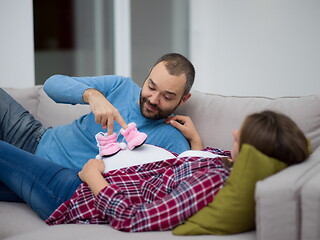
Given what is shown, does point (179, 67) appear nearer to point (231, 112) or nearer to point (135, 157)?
point (231, 112)

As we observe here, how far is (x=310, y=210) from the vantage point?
1.21 m

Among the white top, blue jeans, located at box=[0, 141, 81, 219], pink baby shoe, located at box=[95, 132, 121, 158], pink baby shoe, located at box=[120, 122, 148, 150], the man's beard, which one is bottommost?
blue jeans, located at box=[0, 141, 81, 219]

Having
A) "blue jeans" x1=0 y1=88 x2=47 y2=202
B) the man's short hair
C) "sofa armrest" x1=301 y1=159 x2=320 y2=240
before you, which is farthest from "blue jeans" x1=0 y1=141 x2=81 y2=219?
"sofa armrest" x1=301 y1=159 x2=320 y2=240

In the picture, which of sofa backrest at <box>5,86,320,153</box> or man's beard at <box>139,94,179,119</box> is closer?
sofa backrest at <box>5,86,320,153</box>

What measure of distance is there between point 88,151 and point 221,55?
7.27 feet

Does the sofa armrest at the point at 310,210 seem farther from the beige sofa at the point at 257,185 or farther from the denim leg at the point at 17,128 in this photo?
the denim leg at the point at 17,128

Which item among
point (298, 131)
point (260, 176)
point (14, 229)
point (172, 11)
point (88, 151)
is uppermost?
point (172, 11)

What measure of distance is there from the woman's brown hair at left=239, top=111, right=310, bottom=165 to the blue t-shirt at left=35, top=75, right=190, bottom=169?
2.24 feet

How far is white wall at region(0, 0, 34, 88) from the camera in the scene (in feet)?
11.0

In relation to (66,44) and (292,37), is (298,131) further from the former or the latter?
(66,44)

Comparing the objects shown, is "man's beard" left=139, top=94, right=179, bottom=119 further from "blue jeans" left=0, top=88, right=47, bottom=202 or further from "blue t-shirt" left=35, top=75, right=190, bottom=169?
"blue jeans" left=0, top=88, right=47, bottom=202

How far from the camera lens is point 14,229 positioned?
1658mm

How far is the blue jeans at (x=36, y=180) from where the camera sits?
5.50ft

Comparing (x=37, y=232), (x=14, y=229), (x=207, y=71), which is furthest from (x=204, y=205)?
(x=207, y=71)
